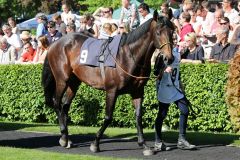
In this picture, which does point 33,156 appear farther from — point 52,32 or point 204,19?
point 204,19

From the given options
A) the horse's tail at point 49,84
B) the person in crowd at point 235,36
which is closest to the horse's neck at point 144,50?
the horse's tail at point 49,84

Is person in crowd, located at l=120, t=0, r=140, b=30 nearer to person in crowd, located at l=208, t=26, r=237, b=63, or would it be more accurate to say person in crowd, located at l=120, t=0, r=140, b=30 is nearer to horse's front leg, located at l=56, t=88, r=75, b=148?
person in crowd, located at l=208, t=26, r=237, b=63

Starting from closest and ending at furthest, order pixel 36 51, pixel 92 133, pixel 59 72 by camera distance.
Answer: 1. pixel 59 72
2. pixel 92 133
3. pixel 36 51

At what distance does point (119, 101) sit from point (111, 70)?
4136 millimetres

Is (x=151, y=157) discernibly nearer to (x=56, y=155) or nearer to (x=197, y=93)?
(x=56, y=155)

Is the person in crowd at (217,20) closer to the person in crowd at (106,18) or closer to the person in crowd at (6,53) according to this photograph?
the person in crowd at (106,18)

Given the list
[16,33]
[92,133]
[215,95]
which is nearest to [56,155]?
[92,133]

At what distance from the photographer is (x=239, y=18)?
58.2 feet

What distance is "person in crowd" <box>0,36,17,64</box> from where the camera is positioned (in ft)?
66.9

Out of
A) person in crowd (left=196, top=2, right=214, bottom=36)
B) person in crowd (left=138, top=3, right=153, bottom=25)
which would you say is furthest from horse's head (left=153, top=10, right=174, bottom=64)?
person in crowd (left=138, top=3, right=153, bottom=25)

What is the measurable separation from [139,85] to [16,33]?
37.3ft

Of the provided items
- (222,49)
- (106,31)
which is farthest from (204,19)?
(222,49)

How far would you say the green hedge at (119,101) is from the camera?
48.3ft

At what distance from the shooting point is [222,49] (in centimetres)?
1533
